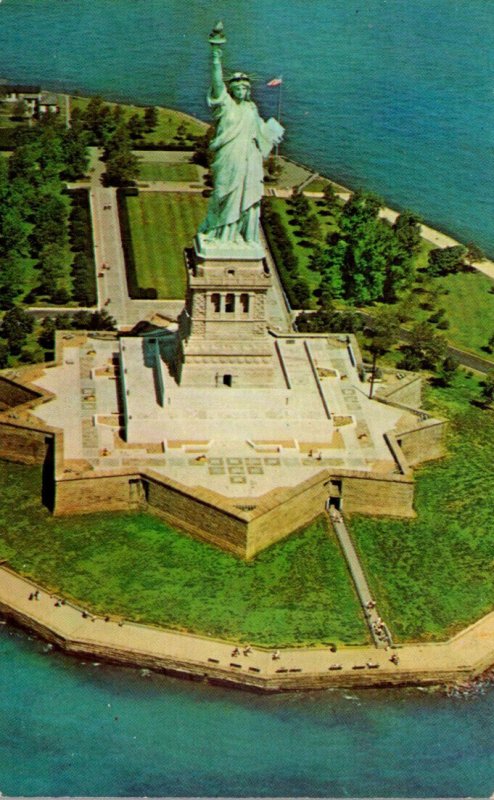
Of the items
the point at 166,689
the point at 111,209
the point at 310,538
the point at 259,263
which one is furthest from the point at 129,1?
the point at 166,689

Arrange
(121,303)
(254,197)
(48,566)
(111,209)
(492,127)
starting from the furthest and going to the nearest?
(492,127)
(111,209)
(121,303)
(254,197)
(48,566)

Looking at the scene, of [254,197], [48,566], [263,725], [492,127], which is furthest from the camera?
[492,127]

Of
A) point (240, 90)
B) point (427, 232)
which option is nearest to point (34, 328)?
point (240, 90)

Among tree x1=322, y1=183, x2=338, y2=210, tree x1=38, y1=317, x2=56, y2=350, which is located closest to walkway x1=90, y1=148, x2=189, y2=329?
tree x1=38, y1=317, x2=56, y2=350

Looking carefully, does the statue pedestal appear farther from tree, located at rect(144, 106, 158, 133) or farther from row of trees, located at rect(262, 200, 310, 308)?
tree, located at rect(144, 106, 158, 133)

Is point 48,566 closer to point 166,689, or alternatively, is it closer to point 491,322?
point 166,689

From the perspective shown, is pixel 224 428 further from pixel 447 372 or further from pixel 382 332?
pixel 447 372

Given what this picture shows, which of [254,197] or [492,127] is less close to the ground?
[254,197]
